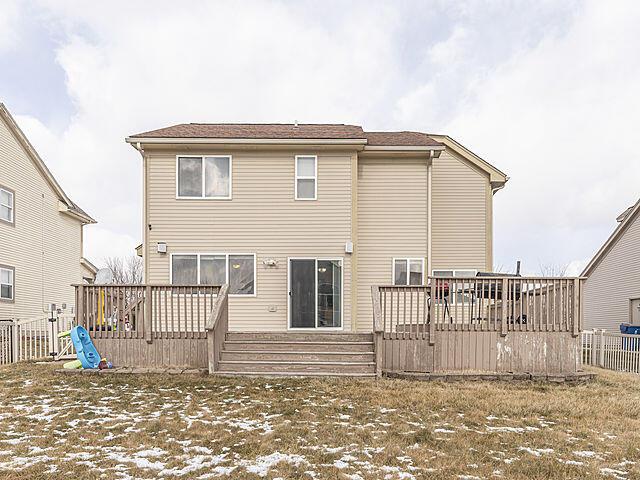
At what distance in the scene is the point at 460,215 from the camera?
1284 centimetres

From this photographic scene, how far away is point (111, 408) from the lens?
561cm

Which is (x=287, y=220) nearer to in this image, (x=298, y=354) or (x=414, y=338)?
(x=298, y=354)

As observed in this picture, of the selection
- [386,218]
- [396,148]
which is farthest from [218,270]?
[396,148]

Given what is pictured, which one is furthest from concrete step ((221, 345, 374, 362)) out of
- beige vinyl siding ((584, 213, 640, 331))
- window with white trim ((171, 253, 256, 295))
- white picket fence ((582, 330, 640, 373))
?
beige vinyl siding ((584, 213, 640, 331))

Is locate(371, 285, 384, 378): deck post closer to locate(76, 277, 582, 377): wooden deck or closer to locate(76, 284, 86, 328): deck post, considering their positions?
locate(76, 277, 582, 377): wooden deck

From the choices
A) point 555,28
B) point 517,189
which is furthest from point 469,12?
point 517,189

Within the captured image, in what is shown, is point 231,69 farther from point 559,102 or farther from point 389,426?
point 389,426

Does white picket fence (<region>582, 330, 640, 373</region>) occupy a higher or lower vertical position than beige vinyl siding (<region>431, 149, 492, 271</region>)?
lower

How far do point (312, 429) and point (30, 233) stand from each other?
16277 millimetres

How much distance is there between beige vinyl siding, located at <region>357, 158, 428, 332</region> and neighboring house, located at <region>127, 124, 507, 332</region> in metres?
0.03

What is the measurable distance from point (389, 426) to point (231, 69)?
17.7m

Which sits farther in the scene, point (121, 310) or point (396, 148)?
point (396, 148)

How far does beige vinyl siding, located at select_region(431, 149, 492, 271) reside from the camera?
12516 mm

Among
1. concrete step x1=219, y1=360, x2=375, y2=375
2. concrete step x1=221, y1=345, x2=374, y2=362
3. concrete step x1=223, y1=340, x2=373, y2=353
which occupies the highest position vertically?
concrete step x1=223, y1=340, x2=373, y2=353
